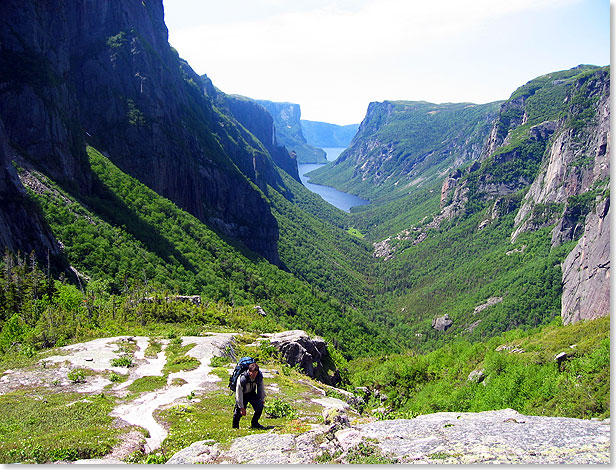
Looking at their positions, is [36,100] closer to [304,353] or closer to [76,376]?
[76,376]

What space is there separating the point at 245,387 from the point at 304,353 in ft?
89.6

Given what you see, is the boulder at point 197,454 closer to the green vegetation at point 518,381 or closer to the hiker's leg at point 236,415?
the hiker's leg at point 236,415

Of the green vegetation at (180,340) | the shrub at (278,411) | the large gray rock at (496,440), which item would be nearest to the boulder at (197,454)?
the green vegetation at (180,340)

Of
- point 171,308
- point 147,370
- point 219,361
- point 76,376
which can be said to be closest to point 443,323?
point 171,308

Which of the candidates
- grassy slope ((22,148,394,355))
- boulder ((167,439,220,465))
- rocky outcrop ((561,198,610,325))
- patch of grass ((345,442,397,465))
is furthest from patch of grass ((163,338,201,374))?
rocky outcrop ((561,198,610,325))

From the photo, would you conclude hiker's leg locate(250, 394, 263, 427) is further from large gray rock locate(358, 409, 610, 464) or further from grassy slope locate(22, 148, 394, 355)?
grassy slope locate(22, 148, 394, 355)

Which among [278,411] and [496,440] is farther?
[278,411]

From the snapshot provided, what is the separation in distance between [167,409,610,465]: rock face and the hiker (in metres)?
1.60

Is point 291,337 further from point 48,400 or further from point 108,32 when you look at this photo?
point 108,32

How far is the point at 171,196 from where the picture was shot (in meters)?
148

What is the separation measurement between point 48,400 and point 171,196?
132756 millimetres

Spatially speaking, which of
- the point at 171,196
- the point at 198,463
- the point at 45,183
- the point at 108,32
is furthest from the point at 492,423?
the point at 108,32

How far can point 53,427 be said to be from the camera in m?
18.2

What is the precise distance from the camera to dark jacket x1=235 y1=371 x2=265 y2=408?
1748 centimetres
